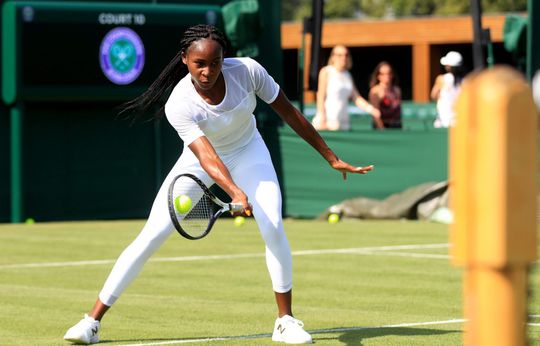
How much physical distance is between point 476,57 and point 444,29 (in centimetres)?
2159

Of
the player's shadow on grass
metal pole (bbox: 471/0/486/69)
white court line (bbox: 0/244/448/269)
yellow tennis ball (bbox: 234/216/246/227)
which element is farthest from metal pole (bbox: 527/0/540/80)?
the player's shadow on grass

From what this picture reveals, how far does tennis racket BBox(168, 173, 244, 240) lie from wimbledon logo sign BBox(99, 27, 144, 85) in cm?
1084

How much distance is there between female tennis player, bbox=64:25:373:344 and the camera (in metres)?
6.46

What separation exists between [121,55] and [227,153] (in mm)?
10749

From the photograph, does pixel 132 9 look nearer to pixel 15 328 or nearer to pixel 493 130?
pixel 15 328

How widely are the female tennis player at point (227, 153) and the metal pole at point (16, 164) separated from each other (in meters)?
10.4

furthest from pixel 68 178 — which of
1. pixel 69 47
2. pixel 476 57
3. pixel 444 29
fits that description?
pixel 444 29

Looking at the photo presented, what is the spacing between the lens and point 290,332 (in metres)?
6.54

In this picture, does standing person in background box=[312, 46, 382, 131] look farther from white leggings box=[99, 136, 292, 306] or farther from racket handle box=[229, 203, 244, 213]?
racket handle box=[229, 203, 244, 213]

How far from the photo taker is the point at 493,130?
2.11 m

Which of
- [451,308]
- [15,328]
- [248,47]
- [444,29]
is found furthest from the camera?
[444,29]

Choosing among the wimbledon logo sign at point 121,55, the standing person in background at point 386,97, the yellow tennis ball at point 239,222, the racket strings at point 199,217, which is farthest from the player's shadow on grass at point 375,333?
the wimbledon logo sign at point 121,55

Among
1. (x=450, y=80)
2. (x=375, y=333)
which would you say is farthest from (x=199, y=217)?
(x=450, y=80)

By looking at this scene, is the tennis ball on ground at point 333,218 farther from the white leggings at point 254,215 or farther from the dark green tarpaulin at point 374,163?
the white leggings at point 254,215
